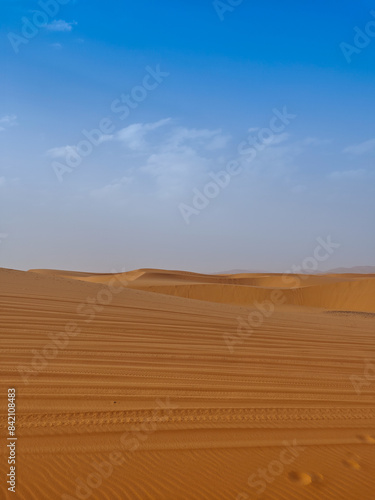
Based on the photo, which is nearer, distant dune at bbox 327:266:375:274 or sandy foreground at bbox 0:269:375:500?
sandy foreground at bbox 0:269:375:500

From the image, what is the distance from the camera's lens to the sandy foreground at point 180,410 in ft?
8.61

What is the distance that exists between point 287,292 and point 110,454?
20.9 metres

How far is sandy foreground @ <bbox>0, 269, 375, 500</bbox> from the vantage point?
2.62m

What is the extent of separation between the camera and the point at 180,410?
363 centimetres

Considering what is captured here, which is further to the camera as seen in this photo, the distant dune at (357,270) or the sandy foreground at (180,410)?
the distant dune at (357,270)

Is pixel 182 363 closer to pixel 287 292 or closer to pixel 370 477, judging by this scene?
pixel 370 477

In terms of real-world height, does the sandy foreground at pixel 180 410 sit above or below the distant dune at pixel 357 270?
→ below

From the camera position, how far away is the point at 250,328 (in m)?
8.10

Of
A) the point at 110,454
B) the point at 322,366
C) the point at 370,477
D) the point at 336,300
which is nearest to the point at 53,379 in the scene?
the point at 110,454

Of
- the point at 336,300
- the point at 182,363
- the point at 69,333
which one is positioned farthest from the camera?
the point at 336,300

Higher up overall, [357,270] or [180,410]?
[357,270]

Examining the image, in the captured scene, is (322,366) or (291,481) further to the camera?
(322,366)

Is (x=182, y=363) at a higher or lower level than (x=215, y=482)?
higher

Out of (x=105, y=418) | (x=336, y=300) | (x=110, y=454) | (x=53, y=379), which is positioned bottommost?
(x=110, y=454)
